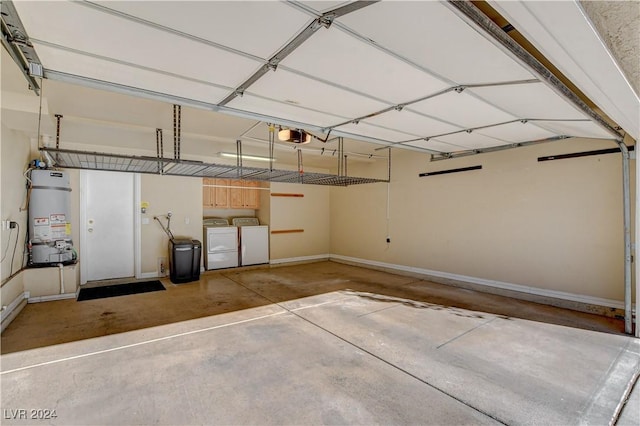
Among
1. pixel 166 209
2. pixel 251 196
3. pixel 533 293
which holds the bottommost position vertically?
pixel 533 293

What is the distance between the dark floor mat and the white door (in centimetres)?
54

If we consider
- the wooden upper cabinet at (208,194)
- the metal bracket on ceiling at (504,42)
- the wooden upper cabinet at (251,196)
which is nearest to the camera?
the metal bracket on ceiling at (504,42)

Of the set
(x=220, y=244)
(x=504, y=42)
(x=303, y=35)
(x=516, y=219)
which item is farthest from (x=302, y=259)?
(x=504, y=42)

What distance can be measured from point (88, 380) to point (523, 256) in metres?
5.87

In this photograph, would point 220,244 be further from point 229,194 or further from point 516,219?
point 516,219

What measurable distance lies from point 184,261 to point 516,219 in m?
6.12

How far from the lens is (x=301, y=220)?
27.6 ft

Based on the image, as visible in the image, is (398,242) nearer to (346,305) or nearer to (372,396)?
(346,305)

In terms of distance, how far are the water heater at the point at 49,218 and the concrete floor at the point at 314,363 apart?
766 mm

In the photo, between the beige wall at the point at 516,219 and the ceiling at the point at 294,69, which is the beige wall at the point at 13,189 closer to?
the ceiling at the point at 294,69

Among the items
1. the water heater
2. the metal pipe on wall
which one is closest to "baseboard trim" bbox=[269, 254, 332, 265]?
the water heater

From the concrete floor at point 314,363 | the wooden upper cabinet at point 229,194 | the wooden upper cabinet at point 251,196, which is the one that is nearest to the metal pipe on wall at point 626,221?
the concrete floor at point 314,363

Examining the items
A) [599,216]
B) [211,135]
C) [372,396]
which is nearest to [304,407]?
[372,396]

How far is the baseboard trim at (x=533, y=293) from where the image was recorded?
412 cm
